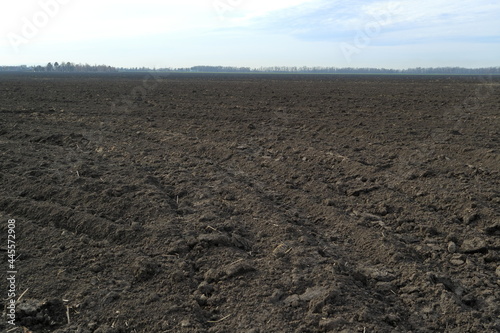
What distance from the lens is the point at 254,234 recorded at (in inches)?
187

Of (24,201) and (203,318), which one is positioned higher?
(24,201)

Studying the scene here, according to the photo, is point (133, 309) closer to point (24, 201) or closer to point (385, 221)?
point (24, 201)

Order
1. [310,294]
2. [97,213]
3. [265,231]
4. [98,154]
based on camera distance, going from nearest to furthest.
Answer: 1. [310,294]
2. [265,231]
3. [97,213]
4. [98,154]

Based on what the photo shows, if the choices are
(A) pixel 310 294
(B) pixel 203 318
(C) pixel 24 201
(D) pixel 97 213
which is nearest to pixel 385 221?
(A) pixel 310 294

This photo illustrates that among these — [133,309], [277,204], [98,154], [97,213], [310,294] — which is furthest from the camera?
[98,154]

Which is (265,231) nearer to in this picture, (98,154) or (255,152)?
(255,152)

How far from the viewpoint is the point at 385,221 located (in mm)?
5215

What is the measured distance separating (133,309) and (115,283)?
48cm

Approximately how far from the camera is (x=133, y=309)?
3.31m

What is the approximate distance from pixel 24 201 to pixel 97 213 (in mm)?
1164

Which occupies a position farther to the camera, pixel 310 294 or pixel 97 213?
pixel 97 213

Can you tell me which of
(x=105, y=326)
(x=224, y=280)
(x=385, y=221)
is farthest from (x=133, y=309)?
(x=385, y=221)

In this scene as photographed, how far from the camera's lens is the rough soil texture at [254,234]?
10.9 ft

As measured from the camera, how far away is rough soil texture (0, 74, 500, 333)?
3.31 metres
